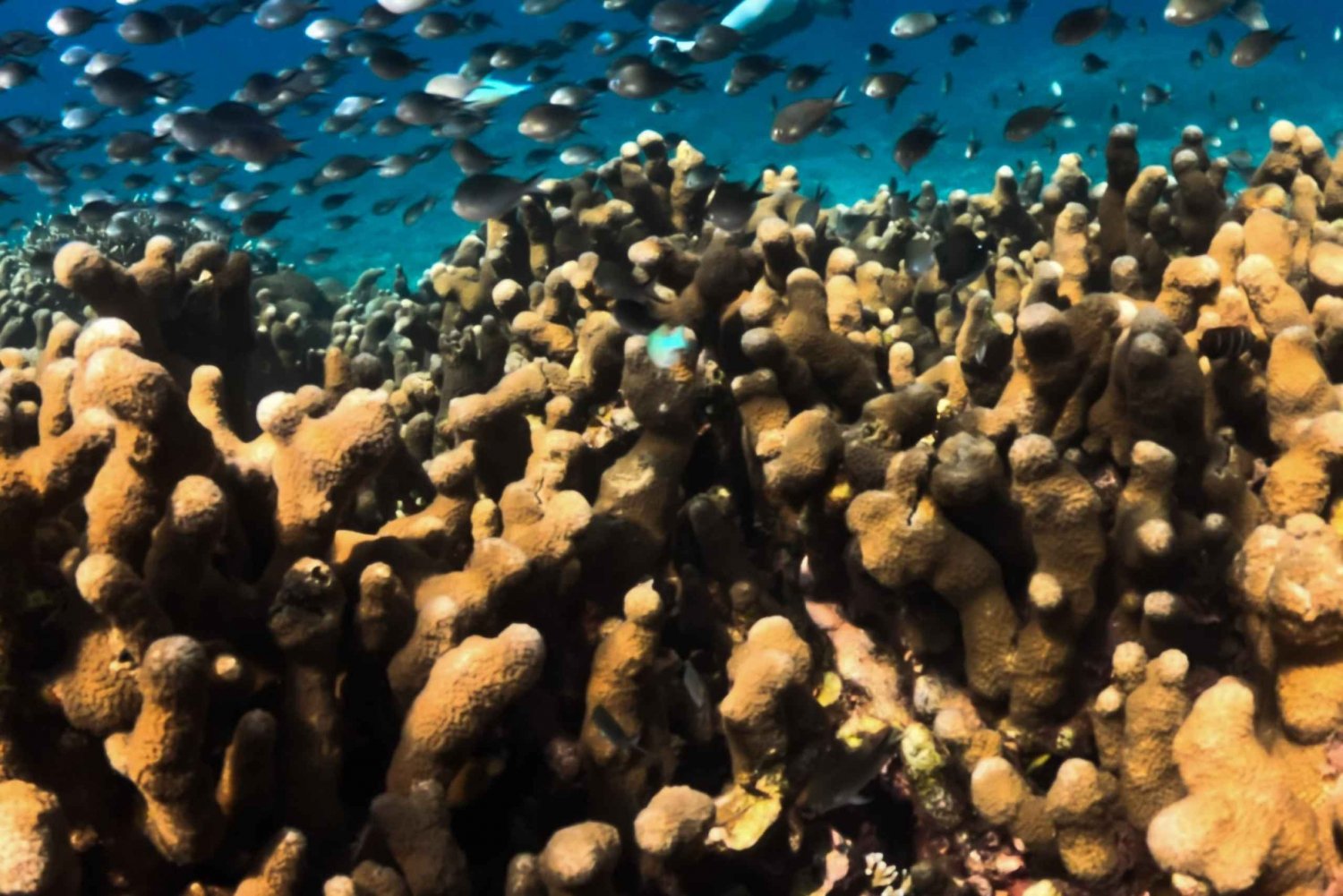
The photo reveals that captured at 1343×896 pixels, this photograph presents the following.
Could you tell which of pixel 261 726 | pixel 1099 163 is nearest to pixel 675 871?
pixel 261 726

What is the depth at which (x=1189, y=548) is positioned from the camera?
219 cm

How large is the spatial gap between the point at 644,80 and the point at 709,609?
614 centimetres

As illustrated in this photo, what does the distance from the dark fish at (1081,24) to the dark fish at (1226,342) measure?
20.3ft

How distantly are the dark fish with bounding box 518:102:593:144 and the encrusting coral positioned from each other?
5.09 meters

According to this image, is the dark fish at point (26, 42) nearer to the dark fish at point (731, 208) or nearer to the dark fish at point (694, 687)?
the dark fish at point (731, 208)

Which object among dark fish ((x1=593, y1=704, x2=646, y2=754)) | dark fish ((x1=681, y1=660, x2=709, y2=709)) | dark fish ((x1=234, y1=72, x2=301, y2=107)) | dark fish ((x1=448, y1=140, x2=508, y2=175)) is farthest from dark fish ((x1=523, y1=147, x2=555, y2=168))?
dark fish ((x1=593, y1=704, x2=646, y2=754))

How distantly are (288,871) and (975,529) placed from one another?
170 cm

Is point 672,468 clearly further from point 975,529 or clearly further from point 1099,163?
point 1099,163

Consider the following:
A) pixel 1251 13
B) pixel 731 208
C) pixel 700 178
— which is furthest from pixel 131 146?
pixel 1251 13

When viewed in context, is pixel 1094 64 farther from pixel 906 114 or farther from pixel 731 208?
pixel 906 114

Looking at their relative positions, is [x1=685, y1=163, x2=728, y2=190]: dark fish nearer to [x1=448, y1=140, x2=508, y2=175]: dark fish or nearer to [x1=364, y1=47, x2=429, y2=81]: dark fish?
[x1=448, y1=140, x2=508, y2=175]: dark fish

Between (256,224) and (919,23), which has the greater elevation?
(256,224)

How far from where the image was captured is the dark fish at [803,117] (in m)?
6.50

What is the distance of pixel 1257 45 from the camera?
27.7 ft
